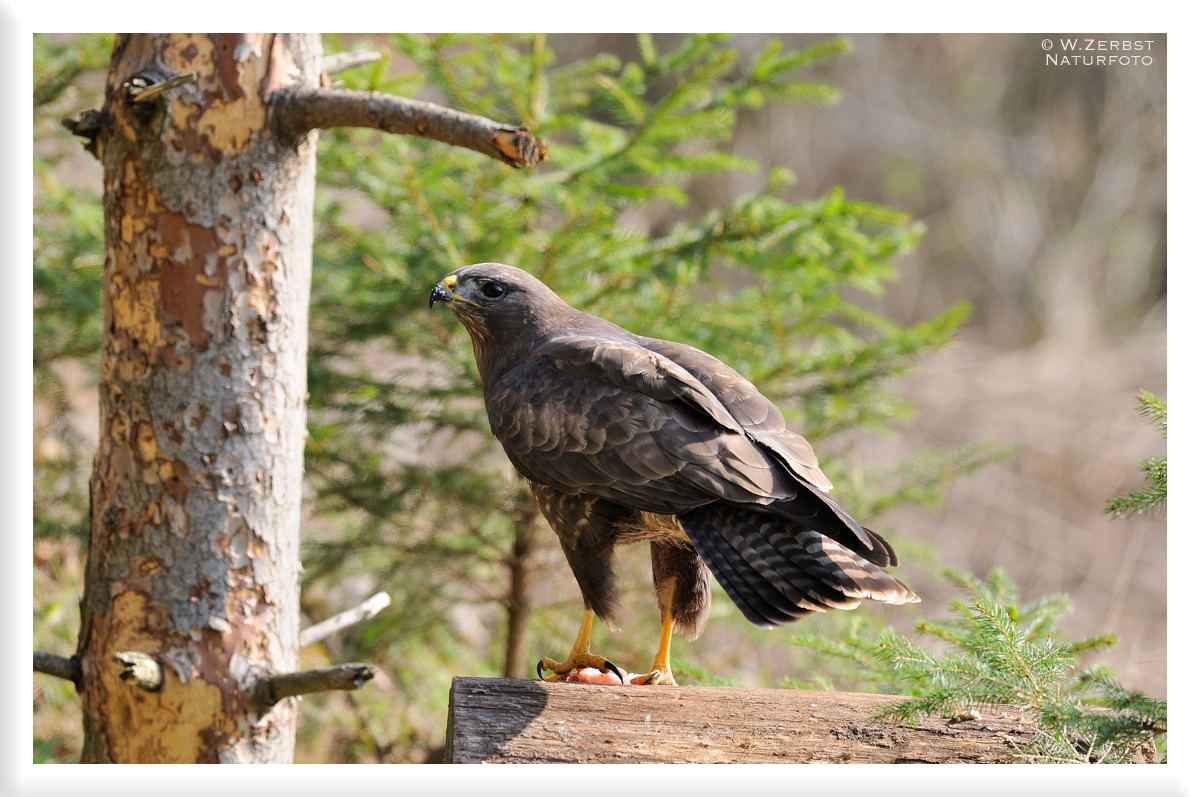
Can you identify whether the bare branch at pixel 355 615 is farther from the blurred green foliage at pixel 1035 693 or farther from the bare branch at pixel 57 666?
the blurred green foliage at pixel 1035 693

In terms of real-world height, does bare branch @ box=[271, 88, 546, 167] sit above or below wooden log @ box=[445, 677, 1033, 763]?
above

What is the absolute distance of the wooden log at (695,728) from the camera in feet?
8.29

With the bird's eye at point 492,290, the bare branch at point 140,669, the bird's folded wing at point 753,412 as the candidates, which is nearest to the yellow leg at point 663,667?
the bird's folded wing at point 753,412

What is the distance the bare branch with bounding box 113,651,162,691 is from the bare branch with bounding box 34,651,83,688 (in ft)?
0.93

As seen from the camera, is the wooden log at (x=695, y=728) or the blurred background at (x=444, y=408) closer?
the wooden log at (x=695, y=728)

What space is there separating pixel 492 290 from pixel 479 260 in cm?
130

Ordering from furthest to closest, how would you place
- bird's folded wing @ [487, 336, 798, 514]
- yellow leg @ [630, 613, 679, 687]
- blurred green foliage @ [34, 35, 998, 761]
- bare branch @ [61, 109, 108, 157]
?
blurred green foliage @ [34, 35, 998, 761] → bare branch @ [61, 109, 108, 157] → yellow leg @ [630, 613, 679, 687] → bird's folded wing @ [487, 336, 798, 514]

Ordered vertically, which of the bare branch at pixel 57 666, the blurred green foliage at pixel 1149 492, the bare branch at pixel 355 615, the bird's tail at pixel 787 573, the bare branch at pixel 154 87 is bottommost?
the bare branch at pixel 57 666

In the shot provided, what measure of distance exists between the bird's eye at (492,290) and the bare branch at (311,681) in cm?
104

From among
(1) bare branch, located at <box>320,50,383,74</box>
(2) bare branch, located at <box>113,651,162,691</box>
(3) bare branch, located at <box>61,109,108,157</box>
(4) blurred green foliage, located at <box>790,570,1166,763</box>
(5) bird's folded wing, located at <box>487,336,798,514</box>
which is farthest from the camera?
(1) bare branch, located at <box>320,50,383,74</box>

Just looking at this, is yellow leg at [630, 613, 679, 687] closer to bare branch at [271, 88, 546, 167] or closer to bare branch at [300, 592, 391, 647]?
bare branch at [300, 592, 391, 647]

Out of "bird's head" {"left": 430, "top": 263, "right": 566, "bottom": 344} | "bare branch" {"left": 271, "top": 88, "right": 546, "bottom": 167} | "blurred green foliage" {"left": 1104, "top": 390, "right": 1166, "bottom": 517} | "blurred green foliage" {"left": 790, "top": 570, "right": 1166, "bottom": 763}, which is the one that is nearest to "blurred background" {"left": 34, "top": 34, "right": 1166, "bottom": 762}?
"blurred green foliage" {"left": 1104, "top": 390, "right": 1166, "bottom": 517}

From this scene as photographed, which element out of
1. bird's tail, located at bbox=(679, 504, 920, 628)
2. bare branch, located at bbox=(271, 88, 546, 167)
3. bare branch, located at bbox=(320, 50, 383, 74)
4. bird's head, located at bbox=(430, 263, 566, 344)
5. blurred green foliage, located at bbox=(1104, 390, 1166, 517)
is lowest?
bird's tail, located at bbox=(679, 504, 920, 628)

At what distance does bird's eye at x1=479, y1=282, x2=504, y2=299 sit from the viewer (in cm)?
316
